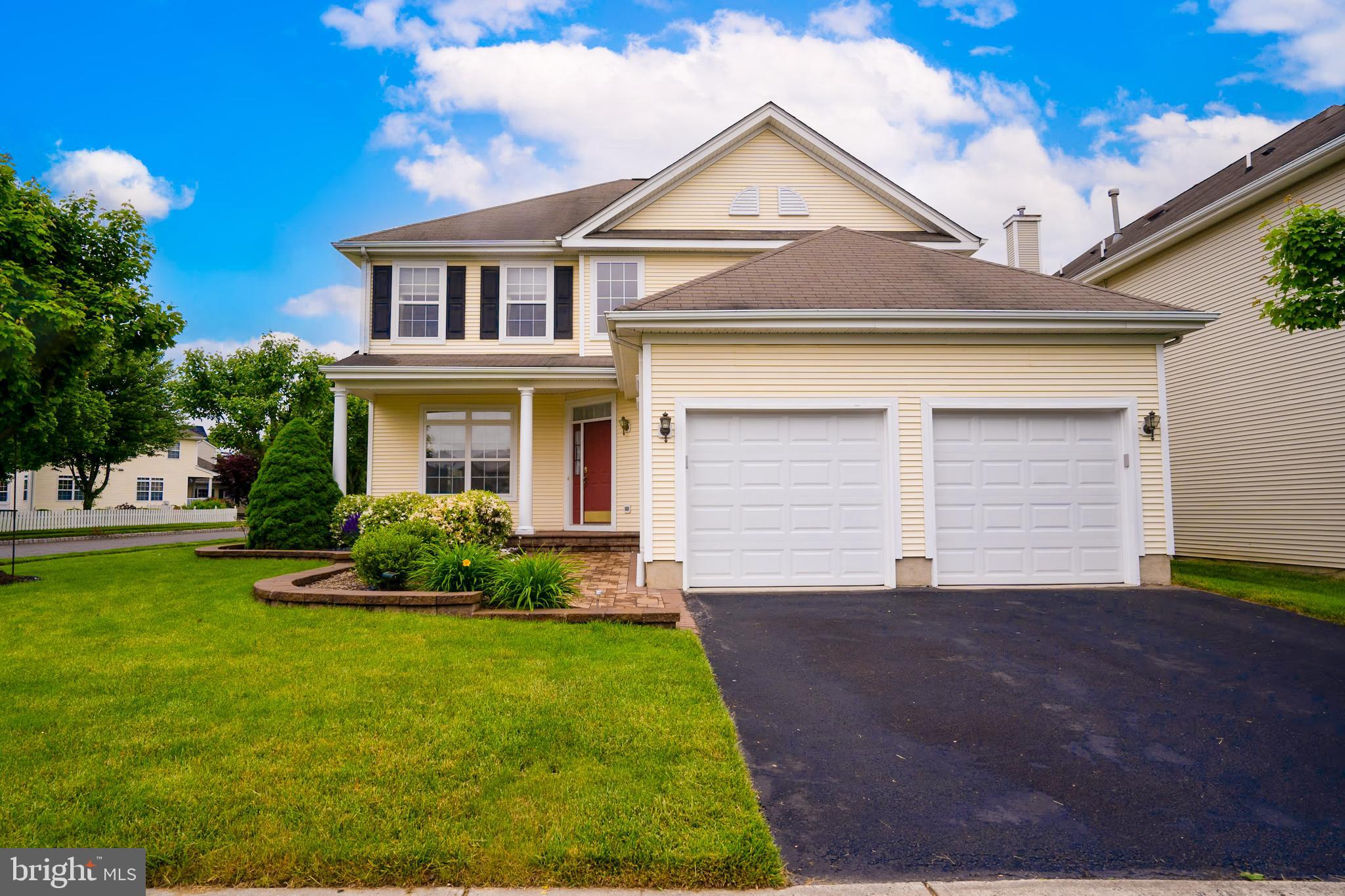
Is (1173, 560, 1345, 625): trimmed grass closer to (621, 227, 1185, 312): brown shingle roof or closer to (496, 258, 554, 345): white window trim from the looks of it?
(621, 227, 1185, 312): brown shingle roof

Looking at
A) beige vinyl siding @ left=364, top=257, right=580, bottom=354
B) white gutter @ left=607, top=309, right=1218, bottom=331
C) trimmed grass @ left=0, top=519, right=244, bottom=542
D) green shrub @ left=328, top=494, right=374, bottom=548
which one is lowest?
trimmed grass @ left=0, top=519, right=244, bottom=542

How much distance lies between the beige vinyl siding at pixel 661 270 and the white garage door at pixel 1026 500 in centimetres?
689

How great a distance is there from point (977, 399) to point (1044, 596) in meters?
2.47

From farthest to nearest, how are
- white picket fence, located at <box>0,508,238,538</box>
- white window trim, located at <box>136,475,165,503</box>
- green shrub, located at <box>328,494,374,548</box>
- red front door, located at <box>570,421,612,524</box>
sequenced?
white window trim, located at <box>136,475,165,503</box>, white picket fence, located at <box>0,508,238,538</box>, red front door, located at <box>570,421,612,524</box>, green shrub, located at <box>328,494,374,548</box>

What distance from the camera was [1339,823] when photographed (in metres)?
2.96

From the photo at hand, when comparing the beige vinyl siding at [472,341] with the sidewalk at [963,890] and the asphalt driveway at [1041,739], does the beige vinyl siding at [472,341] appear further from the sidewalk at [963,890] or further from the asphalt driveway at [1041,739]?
the sidewalk at [963,890]

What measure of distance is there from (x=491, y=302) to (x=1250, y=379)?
48.1 ft

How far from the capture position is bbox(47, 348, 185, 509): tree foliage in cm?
2292

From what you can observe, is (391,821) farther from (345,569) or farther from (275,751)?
(345,569)

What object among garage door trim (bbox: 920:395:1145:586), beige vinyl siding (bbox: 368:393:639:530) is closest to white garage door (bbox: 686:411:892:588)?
garage door trim (bbox: 920:395:1145:586)

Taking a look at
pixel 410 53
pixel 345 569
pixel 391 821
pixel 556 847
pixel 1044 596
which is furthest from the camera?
pixel 410 53

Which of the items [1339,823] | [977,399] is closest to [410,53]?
[977,399]

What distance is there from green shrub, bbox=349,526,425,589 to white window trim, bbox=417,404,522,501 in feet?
20.8

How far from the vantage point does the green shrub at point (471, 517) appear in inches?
375
